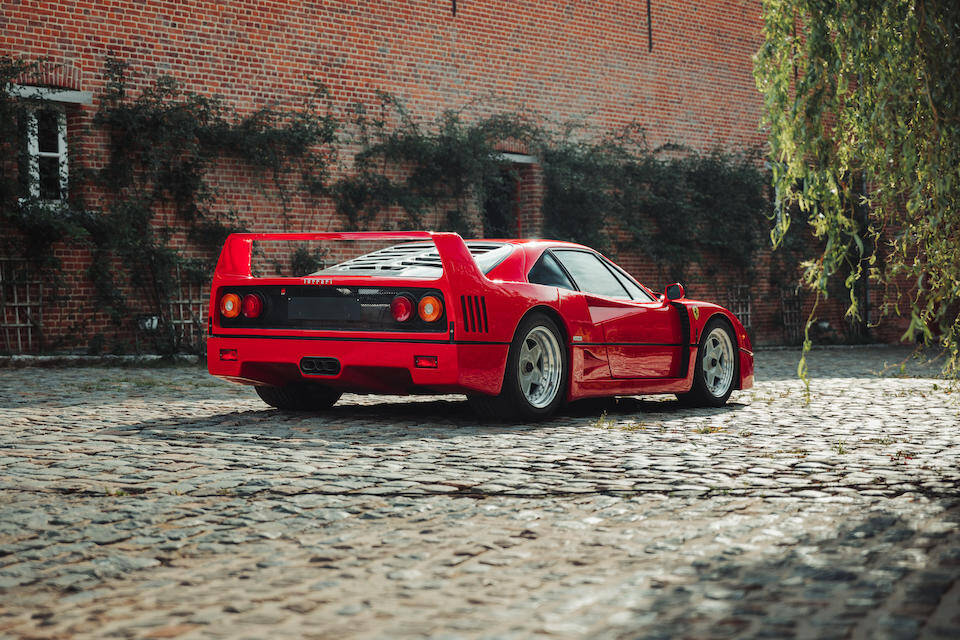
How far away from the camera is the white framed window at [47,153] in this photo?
13750 millimetres

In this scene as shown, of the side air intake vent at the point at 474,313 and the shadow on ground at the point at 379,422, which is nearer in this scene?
the shadow on ground at the point at 379,422

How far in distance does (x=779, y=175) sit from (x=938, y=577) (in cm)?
216

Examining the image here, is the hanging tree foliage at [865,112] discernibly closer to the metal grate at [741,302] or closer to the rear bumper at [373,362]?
the rear bumper at [373,362]

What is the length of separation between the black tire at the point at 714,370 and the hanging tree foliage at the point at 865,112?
3.92m

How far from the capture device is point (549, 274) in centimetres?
846

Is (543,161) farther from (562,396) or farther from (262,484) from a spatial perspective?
(262,484)

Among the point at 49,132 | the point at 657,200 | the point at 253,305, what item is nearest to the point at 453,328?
the point at 253,305

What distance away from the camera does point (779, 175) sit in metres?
5.24

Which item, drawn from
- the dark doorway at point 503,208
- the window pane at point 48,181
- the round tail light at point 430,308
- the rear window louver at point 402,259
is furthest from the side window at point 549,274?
the dark doorway at point 503,208

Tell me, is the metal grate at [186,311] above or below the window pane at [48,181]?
below

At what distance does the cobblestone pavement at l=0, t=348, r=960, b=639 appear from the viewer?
10.7ft

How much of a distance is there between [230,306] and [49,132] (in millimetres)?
7419

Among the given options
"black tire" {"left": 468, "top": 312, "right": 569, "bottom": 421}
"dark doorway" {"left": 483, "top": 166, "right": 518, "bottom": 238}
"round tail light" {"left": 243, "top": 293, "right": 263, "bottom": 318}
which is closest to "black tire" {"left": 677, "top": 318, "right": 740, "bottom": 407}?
"black tire" {"left": 468, "top": 312, "right": 569, "bottom": 421}

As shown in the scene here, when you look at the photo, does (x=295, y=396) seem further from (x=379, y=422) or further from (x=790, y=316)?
(x=790, y=316)
